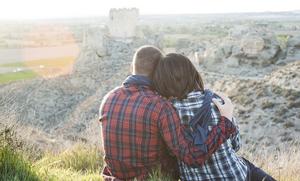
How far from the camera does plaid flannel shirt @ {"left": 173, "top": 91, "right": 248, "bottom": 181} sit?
3.47 meters

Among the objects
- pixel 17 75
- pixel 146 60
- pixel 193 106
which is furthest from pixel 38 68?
pixel 193 106

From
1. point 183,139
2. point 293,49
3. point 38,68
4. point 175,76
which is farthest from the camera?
point 38,68

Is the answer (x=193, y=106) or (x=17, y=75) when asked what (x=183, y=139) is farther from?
(x=17, y=75)

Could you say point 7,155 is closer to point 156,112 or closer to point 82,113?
point 156,112

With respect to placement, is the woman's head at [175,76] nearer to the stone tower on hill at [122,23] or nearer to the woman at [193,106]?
the woman at [193,106]

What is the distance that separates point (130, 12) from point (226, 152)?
39537 mm

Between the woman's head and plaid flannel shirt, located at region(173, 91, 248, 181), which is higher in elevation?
the woman's head

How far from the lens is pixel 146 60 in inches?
139

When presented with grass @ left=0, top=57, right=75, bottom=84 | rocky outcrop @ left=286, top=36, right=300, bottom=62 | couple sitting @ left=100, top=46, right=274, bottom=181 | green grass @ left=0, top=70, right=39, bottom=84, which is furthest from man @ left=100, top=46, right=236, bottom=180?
green grass @ left=0, top=70, right=39, bottom=84

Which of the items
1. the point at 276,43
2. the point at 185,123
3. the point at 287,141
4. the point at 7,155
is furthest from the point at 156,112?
the point at 276,43

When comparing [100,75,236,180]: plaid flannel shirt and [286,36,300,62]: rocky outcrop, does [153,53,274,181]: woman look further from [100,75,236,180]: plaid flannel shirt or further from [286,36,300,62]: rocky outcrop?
[286,36,300,62]: rocky outcrop

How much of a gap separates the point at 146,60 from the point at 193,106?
1.58 ft

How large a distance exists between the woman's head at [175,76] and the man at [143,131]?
9 cm

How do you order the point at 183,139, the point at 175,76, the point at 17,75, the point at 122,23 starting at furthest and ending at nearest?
the point at 17,75 < the point at 122,23 < the point at 175,76 < the point at 183,139
